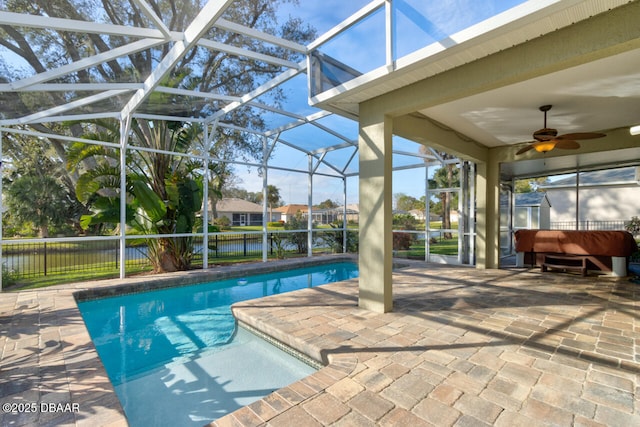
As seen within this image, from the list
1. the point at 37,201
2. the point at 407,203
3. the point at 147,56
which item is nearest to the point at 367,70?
the point at 147,56

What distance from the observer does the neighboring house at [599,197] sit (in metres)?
15.2

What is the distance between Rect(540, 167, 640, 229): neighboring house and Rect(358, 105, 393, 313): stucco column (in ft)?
51.2

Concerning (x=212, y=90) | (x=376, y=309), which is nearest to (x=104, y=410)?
(x=376, y=309)

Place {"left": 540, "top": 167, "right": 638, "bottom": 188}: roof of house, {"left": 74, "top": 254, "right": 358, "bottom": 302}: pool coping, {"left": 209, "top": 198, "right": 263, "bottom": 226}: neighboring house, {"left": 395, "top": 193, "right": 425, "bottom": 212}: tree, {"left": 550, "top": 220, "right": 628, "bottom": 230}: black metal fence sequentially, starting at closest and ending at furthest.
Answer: {"left": 74, "top": 254, "right": 358, "bottom": 302}: pool coping
{"left": 395, "top": 193, "right": 425, "bottom": 212}: tree
{"left": 540, "top": 167, "right": 638, "bottom": 188}: roof of house
{"left": 550, "top": 220, "right": 628, "bottom": 230}: black metal fence
{"left": 209, "top": 198, "right": 263, "bottom": 226}: neighboring house

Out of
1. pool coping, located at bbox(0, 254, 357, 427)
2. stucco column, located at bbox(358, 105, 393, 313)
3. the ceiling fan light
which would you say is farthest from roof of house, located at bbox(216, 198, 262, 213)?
the ceiling fan light

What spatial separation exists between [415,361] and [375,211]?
2.25m

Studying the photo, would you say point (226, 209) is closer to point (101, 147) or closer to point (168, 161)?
point (168, 161)

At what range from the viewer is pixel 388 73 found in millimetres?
4035

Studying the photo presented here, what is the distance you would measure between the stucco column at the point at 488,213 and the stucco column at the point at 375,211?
5.14 meters

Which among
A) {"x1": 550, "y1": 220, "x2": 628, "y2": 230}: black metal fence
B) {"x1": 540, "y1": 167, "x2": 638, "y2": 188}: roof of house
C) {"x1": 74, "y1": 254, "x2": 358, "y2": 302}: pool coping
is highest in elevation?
{"x1": 540, "y1": 167, "x2": 638, "y2": 188}: roof of house

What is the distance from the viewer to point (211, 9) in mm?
3748

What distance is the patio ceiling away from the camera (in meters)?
3.27

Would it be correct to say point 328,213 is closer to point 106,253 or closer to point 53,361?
point 106,253

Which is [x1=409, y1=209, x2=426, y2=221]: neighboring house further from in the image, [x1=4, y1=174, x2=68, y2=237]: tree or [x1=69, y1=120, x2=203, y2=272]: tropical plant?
[x1=4, y1=174, x2=68, y2=237]: tree
